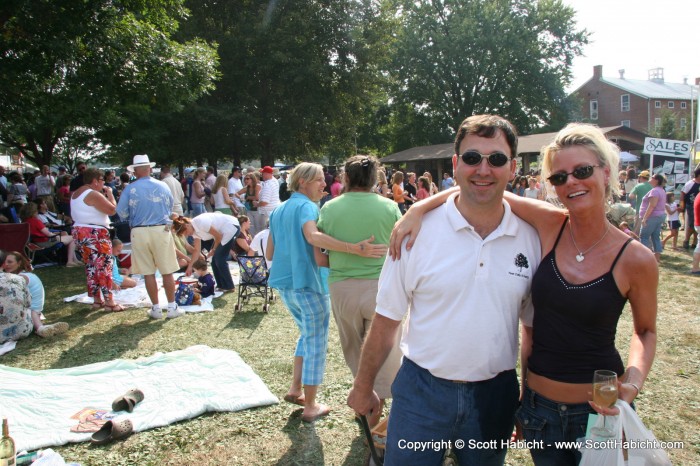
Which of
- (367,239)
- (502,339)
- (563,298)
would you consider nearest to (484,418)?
(502,339)

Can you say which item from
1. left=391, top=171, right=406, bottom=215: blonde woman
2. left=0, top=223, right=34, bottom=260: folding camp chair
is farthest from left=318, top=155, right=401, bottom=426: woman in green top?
left=391, top=171, right=406, bottom=215: blonde woman

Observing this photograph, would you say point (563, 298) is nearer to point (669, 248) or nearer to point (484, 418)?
point (484, 418)

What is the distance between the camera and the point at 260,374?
4973 millimetres

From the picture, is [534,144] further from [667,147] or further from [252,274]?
[252,274]

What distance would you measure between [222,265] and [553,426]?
7086 millimetres

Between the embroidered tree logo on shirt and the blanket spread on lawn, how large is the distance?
9.76 feet

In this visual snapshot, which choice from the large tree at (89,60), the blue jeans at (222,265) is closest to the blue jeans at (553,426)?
the blue jeans at (222,265)

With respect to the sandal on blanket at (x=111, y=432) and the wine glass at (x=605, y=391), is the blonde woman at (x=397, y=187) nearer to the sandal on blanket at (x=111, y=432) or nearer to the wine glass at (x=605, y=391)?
the sandal on blanket at (x=111, y=432)

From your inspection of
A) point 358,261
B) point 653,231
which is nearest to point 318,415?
point 358,261

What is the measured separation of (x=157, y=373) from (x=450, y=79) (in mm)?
41052

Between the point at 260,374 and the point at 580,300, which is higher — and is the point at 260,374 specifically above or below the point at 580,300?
below

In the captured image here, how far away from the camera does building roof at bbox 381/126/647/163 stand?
31078mm

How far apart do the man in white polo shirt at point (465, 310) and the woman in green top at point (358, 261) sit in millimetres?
1411

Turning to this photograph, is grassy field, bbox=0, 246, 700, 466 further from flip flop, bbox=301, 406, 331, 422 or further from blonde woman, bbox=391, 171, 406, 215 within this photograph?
blonde woman, bbox=391, 171, 406, 215
